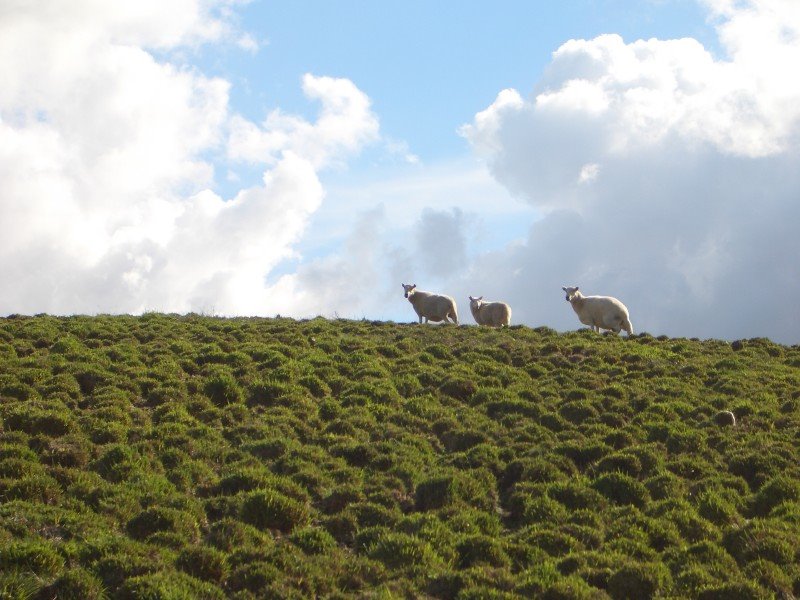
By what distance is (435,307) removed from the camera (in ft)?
129

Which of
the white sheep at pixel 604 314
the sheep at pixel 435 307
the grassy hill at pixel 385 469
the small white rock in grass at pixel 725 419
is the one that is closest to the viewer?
the grassy hill at pixel 385 469

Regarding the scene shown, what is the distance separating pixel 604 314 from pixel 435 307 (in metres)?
7.47

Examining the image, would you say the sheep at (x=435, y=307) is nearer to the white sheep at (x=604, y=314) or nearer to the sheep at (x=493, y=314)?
the sheep at (x=493, y=314)

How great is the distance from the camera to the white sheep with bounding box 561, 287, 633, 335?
36.1 meters

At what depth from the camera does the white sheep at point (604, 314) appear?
3609cm

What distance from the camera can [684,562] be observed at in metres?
12.7

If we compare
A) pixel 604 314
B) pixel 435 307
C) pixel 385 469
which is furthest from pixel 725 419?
pixel 435 307

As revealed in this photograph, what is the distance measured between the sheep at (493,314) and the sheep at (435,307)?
1.11 m

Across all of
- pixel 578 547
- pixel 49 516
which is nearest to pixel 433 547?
pixel 578 547

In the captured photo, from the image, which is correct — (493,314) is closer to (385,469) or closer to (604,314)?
(604,314)

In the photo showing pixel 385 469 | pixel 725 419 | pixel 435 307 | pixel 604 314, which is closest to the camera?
pixel 385 469

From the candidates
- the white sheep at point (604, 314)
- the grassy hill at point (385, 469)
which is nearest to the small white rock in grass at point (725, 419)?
the grassy hill at point (385, 469)

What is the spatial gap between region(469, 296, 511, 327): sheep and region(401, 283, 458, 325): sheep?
1.11m

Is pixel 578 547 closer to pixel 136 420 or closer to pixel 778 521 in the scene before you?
pixel 778 521
